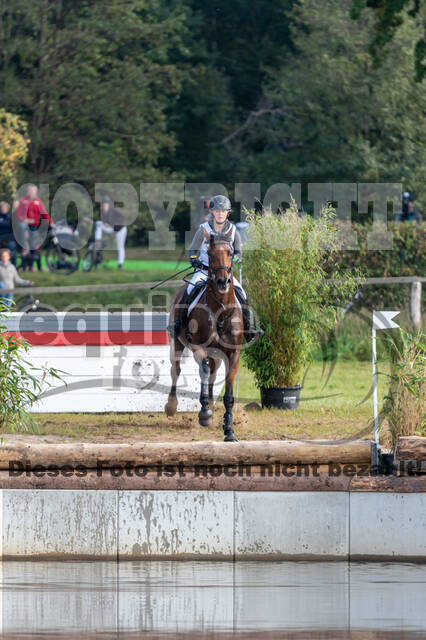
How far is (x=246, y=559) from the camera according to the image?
10.1 m

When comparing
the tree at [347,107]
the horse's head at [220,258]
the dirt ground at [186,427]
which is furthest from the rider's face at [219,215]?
the tree at [347,107]

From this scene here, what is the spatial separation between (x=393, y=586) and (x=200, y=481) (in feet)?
5.99

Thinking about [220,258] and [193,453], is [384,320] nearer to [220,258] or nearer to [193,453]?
[220,258]

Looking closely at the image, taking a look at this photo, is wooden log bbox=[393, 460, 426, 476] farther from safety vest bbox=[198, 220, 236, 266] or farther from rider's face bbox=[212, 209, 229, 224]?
rider's face bbox=[212, 209, 229, 224]

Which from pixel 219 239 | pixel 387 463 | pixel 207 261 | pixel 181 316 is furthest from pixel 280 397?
pixel 387 463

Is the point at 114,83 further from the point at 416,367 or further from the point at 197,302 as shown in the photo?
the point at 416,367

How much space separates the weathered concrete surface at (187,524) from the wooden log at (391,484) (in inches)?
37.5

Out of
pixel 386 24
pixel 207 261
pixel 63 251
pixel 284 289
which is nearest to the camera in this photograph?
pixel 207 261

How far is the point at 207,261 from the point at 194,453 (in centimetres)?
449

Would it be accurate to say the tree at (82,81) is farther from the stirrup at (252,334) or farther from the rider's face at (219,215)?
the rider's face at (219,215)

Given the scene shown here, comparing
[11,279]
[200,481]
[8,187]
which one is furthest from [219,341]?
[8,187]

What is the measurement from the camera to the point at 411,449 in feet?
33.2

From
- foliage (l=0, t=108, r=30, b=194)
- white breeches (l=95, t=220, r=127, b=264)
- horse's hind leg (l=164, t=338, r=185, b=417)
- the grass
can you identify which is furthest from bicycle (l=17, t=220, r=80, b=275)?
horse's hind leg (l=164, t=338, r=185, b=417)

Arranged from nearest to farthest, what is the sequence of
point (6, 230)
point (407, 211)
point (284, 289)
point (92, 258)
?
point (284, 289), point (6, 230), point (92, 258), point (407, 211)
